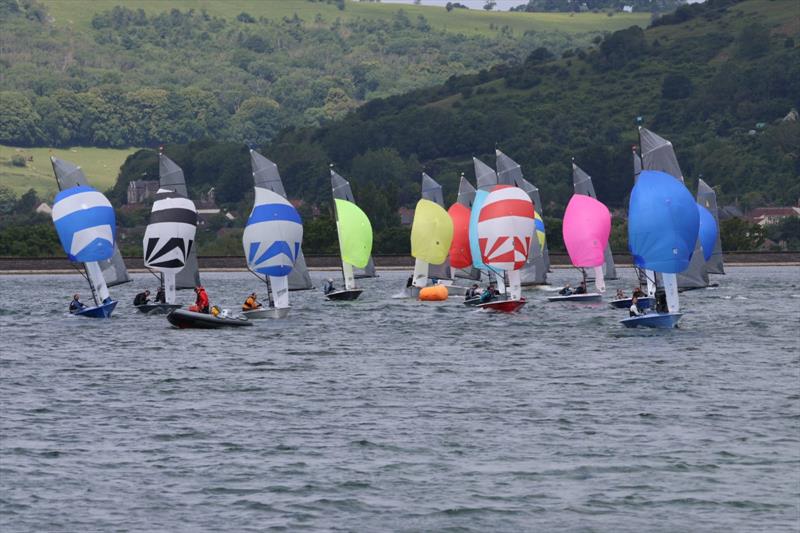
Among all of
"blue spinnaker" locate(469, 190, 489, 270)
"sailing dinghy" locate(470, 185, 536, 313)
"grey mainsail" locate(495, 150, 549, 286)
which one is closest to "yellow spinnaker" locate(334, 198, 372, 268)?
"blue spinnaker" locate(469, 190, 489, 270)

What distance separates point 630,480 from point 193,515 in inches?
365

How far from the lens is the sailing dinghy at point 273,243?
73125 millimetres

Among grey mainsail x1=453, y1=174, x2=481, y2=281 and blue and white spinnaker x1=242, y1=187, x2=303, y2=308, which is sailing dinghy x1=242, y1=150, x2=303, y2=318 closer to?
blue and white spinnaker x1=242, y1=187, x2=303, y2=308

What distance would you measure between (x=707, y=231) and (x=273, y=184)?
89.8ft

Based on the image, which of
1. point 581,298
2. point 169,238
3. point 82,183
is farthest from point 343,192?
point 169,238

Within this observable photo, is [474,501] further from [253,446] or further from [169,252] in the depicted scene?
[169,252]

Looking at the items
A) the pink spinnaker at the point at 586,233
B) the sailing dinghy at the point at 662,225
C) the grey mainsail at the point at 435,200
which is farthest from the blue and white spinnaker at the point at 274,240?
the grey mainsail at the point at 435,200

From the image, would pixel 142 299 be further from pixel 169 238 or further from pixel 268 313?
pixel 268 313

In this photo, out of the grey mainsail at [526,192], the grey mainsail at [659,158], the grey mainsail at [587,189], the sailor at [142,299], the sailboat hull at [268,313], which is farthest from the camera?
the grey mainsail at [526,192]

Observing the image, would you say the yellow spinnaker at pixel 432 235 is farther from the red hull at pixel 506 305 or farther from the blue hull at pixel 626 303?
the red hull at pixel 506 305

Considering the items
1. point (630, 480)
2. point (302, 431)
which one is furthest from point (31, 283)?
point (630, 480)

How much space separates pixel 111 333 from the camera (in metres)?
71.7

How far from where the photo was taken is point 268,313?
249 feet

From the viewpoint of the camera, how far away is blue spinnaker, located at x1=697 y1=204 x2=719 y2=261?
8962cm
